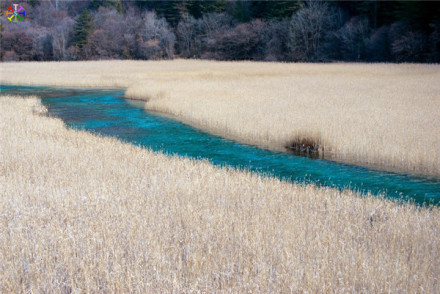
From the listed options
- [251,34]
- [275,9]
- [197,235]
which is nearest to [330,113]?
[197,235]

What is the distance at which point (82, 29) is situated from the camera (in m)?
69.2

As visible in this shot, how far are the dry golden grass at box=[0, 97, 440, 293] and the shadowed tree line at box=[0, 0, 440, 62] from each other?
1595 inches

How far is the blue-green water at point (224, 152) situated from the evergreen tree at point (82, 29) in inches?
1937

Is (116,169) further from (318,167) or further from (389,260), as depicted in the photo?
(389,260)

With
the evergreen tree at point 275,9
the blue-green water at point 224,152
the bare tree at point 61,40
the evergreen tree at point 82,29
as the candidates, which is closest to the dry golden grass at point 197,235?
the blue-green water at point 224,152

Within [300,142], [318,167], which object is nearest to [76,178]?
[318,167]

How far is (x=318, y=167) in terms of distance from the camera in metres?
11.7

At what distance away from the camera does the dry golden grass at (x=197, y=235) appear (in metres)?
4.83

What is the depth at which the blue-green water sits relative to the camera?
10047mm

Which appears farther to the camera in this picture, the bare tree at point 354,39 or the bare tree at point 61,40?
the bare tree at point 61,40

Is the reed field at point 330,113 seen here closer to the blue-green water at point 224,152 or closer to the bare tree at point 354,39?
the blue-green water at point 224,152

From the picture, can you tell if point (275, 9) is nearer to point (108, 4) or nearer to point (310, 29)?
point (310, 29)

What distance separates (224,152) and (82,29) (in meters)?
62.7

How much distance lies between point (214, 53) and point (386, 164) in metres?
55.3
